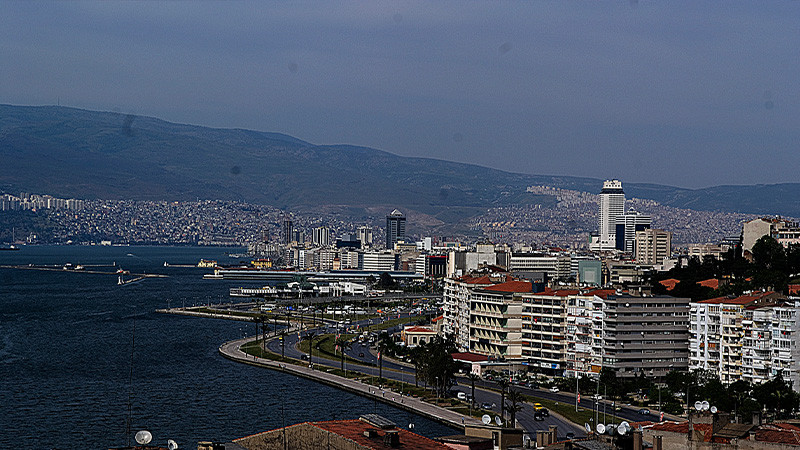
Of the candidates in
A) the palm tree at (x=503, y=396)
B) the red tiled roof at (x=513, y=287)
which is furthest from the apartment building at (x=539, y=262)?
the palm tree at (x=503, y=396)

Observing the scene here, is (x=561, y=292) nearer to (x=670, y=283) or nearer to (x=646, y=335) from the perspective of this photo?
(x=646, y=335)

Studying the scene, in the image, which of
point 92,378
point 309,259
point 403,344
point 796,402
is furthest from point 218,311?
point 309,259

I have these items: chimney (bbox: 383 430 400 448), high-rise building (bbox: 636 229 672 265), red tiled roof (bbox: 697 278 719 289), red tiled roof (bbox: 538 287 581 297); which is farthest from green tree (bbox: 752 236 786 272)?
high-rise building (bbox: 636 229 672 265)

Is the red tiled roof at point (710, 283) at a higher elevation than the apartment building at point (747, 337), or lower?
higher

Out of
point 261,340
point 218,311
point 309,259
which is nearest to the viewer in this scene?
point 261,340

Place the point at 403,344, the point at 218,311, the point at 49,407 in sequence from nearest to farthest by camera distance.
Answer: the point at 49,407 < the point at 403,344 < the point at 218,311

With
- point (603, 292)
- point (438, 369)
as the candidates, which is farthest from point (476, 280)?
point (438, 369)

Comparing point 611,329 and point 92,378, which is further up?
point 611,329

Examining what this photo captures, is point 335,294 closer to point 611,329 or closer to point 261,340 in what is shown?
point 261,340

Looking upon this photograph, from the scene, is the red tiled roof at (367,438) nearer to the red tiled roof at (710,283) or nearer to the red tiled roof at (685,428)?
the red tiled roof at (685,428)
